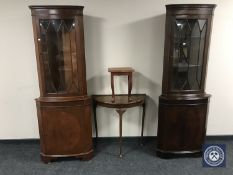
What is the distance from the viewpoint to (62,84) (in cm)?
256

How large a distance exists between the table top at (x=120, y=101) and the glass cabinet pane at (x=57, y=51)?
18.0 inches

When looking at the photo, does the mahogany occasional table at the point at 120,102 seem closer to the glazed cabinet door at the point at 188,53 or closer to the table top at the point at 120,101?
the table top at the point at 120,101

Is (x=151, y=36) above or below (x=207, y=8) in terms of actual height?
below

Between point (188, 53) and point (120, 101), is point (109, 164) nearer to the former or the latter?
point (120, 101)

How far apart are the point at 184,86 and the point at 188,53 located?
1.29 feet

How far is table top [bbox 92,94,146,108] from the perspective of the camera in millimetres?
2609

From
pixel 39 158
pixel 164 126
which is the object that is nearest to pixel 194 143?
pixel 164 126

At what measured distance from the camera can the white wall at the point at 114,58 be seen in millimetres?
2717

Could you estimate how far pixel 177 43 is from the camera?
249cm

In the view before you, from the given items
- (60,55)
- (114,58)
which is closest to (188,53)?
(114,58)

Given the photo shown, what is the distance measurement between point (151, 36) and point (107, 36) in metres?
0.57

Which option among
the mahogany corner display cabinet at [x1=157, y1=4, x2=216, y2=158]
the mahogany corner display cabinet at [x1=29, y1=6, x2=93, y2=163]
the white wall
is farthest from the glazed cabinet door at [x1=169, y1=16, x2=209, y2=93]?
the mahogany corner display cabinet at [x1=29, y1=6, x2=93, y2=163]

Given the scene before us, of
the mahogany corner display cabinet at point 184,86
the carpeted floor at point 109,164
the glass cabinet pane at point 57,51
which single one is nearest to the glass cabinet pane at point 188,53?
the mahogany corner display cabinet at point 184,86

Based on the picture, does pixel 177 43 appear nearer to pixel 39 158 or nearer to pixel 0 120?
pixel 39 158
